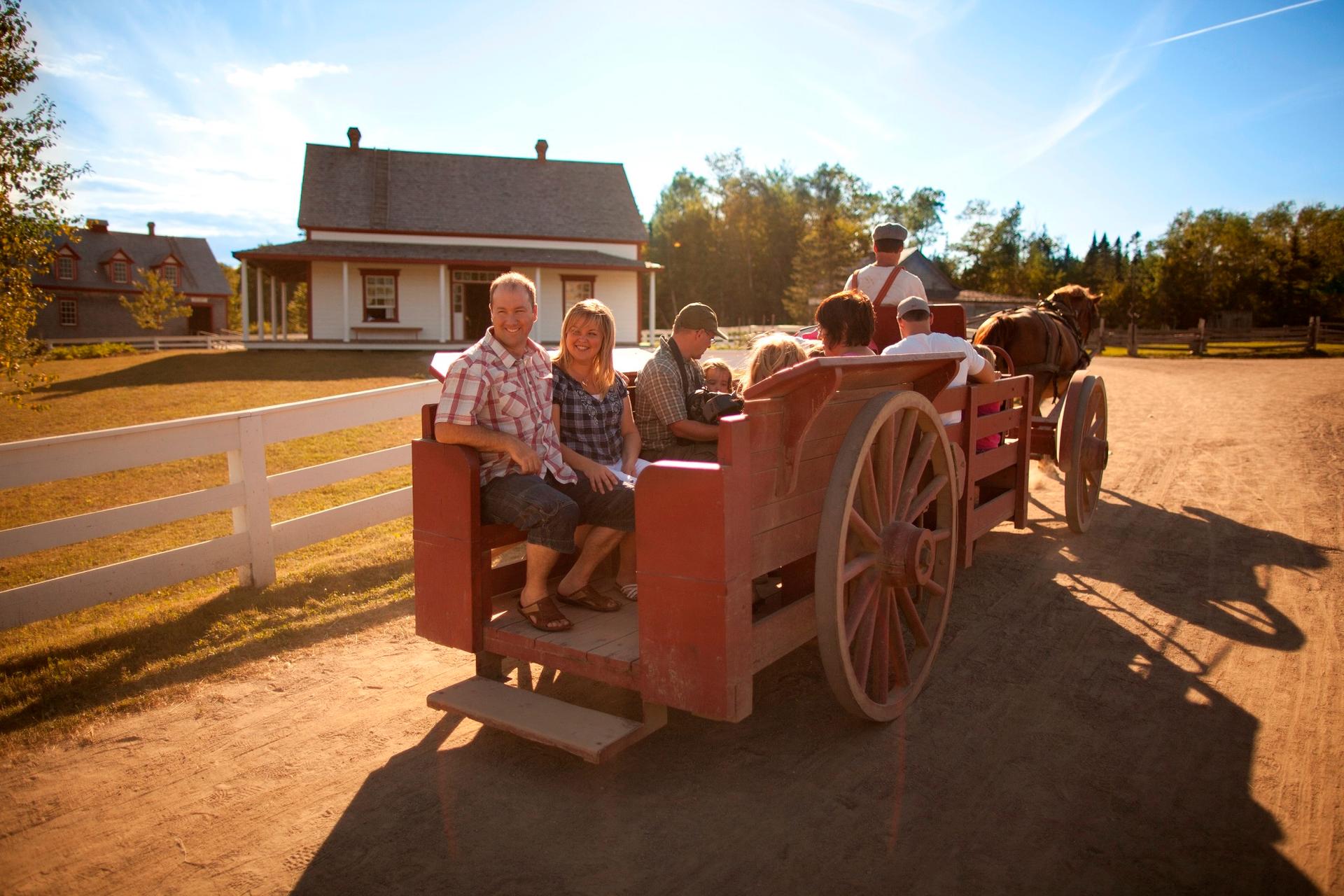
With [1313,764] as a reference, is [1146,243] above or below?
above

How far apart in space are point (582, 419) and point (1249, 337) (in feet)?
116

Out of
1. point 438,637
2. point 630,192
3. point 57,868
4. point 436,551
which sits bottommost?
point 57,868

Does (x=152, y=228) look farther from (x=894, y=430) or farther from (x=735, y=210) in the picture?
(x=894, y=430)

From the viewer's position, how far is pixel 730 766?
301 cm

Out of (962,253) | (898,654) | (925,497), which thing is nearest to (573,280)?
(925,497)

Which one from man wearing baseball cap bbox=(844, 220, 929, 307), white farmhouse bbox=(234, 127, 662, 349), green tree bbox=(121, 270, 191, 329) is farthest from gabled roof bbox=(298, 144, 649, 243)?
man wearing baseball cap bbox=(844, 220, 929, 307)

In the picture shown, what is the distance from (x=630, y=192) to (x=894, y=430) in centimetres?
2901

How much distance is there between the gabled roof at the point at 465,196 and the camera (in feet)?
87.7

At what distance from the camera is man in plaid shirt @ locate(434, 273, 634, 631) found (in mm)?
3131

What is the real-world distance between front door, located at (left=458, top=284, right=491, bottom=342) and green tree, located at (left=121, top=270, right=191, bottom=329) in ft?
79.5

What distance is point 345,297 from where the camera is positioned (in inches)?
953

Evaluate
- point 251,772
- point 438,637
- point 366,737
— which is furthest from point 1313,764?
point 251,772

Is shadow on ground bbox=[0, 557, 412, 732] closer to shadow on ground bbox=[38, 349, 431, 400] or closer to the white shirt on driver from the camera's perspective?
the white shirt on driver

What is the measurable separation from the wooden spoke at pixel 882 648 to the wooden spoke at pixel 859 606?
0.22 feet
